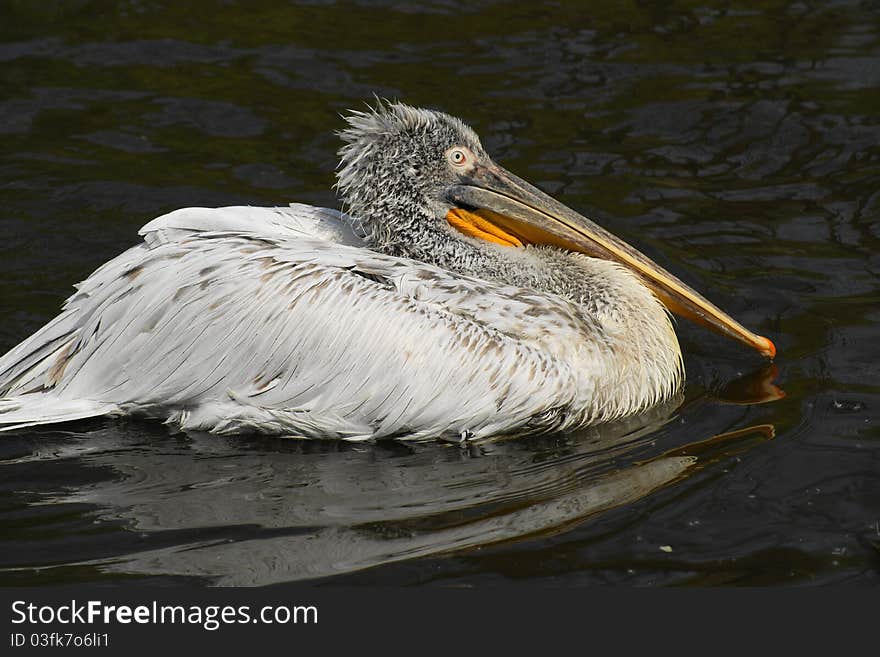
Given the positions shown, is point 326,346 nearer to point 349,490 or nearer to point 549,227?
point 349,490

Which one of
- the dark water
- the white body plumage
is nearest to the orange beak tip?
the dark water

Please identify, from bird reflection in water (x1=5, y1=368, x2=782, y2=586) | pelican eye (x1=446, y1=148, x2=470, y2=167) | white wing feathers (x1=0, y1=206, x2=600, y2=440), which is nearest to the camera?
bird reflection in water (x1=5, y1=368, x2=782, y2=586)

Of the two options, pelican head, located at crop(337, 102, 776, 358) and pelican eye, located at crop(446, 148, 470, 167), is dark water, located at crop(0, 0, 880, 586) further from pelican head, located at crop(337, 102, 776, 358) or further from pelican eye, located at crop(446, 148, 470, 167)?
pelican eye, located at crop(446, 148, 470, 167)

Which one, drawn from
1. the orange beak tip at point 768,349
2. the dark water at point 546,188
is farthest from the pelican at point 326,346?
the orange beak tip at point 768,349

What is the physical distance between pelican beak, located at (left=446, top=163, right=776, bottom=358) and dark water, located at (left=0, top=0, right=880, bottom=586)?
238mm

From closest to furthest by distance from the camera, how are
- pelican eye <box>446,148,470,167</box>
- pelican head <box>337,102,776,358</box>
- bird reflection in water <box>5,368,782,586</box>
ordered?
bird reflection in water <box>5,368,782,586</box>
pelican head <box>337,102,776,358</box>
pelican eye <box>446,148,470,167</box>

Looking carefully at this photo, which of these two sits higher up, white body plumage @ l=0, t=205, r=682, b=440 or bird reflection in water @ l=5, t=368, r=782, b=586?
white body plumage @ l=0, t=205, r=682, b=440

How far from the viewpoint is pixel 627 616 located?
3.93 meters

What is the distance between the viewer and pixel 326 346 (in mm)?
4949

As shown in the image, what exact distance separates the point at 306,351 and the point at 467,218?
1079mm

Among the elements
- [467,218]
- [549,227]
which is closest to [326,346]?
[467,218]

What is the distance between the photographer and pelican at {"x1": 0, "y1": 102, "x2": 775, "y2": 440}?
4.94 m

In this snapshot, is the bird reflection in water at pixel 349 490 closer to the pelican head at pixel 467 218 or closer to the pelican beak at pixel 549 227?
the pelican beak at pixel 549 227

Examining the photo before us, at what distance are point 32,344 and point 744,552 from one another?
291 centimetres
